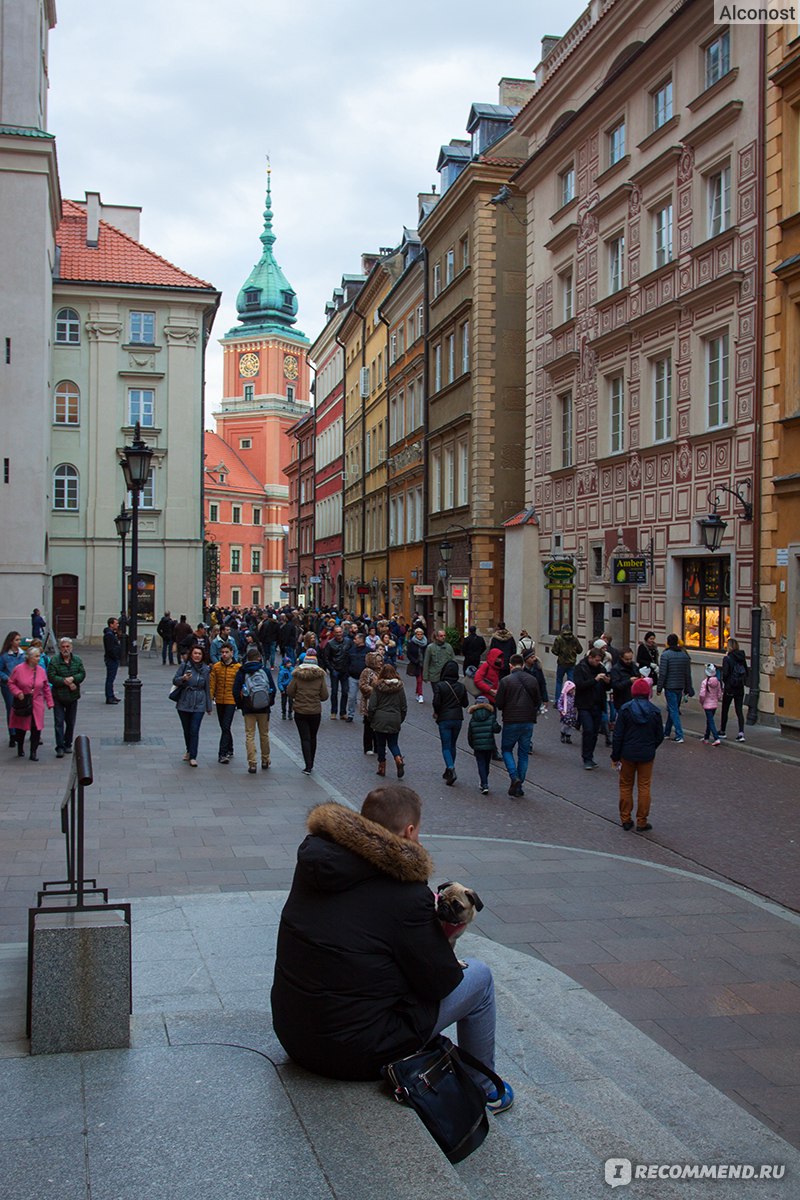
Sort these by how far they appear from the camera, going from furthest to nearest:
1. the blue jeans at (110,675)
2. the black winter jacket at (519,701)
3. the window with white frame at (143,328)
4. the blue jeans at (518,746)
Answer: the window with white frame at (143,328), the blue jeans at (110,675), the black winter jacket at (519,701), the blue jeans at (518,746)

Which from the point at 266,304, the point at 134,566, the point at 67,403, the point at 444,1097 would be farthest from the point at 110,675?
the point at 266,304

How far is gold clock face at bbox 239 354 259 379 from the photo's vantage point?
128750mm

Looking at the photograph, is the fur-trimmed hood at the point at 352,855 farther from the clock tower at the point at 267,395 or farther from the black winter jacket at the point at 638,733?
the clock tower at the point at 267,395

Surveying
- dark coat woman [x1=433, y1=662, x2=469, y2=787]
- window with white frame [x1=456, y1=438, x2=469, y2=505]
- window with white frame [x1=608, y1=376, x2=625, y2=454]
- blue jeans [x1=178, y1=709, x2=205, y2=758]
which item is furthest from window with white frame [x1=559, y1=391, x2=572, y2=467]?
blue jeans [x1=178, y1=709, x2=205, y2=758]

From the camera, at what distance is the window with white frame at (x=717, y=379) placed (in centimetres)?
2233

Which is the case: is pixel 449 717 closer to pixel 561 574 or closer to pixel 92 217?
pixel 561 574

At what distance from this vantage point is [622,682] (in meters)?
17.5

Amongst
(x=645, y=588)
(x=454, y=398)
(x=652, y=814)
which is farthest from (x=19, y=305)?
(x=652, y=814)

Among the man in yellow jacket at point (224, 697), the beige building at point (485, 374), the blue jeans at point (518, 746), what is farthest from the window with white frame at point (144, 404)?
the blue jeans at point (518, 746)

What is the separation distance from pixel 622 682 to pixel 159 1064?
13.6 meters

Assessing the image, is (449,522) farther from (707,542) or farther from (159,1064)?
(159,1064)

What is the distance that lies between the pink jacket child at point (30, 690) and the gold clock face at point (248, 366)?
381 ft

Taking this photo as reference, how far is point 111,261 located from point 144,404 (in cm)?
645

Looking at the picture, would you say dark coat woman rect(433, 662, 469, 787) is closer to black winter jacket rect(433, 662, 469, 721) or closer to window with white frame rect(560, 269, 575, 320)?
black winter jacket rect(433, 662, 469, 721)
